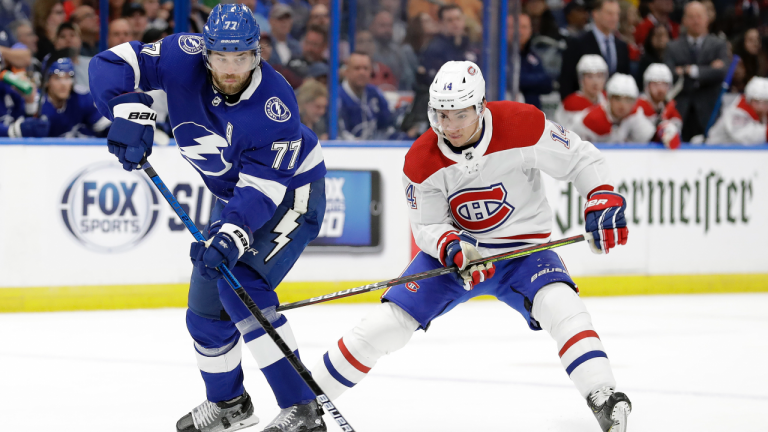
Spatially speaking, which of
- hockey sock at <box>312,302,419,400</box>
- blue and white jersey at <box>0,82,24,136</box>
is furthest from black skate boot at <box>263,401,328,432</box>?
blue and white jersey at <box>0,82,24,136</box>

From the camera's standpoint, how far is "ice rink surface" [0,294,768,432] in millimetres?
2822

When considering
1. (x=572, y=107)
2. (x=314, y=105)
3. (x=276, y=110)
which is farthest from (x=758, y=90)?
(x=276, y=110)

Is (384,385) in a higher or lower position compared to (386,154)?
lower

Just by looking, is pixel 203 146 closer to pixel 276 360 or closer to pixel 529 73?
pixel 276 360

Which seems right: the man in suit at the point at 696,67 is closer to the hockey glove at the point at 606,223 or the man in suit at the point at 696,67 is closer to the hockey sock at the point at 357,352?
the hockey glove at the point at 606,223

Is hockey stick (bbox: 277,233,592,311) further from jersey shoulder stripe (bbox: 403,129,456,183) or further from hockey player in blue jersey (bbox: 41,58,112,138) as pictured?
hockey player in blue jersey (bbox: 41,58,112,138)

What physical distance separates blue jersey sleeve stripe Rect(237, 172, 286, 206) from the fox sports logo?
2520 mm

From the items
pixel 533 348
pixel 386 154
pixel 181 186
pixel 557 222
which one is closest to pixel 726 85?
pixel 557 222

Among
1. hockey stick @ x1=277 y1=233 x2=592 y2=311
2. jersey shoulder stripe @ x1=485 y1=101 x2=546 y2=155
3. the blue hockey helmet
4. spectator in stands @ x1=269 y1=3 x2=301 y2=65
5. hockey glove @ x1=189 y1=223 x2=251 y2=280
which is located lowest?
hockey stick @ x1=277 y1=233 x2=592 y2=311

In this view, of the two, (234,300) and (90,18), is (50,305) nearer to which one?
(90,18)

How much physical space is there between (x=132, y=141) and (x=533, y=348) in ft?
7.13

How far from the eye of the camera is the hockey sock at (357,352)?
2598 millimetres

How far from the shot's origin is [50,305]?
4.73 metres

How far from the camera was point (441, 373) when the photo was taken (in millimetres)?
3482
